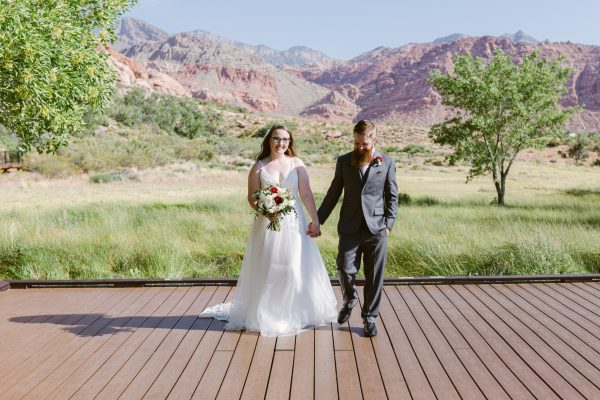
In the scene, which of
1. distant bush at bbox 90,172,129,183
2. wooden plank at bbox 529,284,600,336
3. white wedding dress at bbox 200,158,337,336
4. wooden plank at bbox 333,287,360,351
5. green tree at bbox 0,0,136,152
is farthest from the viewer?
distant bush at bbox 90,172,129,183

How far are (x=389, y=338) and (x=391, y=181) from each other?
4.28 ft

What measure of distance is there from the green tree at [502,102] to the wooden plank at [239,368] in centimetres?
1411

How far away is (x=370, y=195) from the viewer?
4.66 m

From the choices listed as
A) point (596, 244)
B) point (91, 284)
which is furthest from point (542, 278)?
point (91, 284)

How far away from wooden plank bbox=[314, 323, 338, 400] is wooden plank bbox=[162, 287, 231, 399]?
82 cm

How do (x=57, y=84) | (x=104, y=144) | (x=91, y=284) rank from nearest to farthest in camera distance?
(x=91, y=284)
(x=57, y=84)
(x=104, y=144)

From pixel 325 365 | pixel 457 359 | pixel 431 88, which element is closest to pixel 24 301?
pixel 325 365

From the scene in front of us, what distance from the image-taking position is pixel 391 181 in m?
4.68

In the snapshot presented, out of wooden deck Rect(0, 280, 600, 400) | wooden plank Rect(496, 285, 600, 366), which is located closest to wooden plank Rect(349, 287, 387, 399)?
wooden deck Rect(0, 280, 600, 400)

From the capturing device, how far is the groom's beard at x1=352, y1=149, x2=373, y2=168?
15.1 feet

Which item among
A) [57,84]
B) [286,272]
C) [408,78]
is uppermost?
[408,78]

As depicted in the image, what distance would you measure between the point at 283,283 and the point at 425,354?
1.33 meters

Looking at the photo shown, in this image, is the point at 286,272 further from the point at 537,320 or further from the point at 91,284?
the point at 91,284

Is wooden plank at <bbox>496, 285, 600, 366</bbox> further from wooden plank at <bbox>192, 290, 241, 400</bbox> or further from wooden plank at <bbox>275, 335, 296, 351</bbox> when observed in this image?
wooden plank at <bbox>192, 290, 241, 400</bbox>
